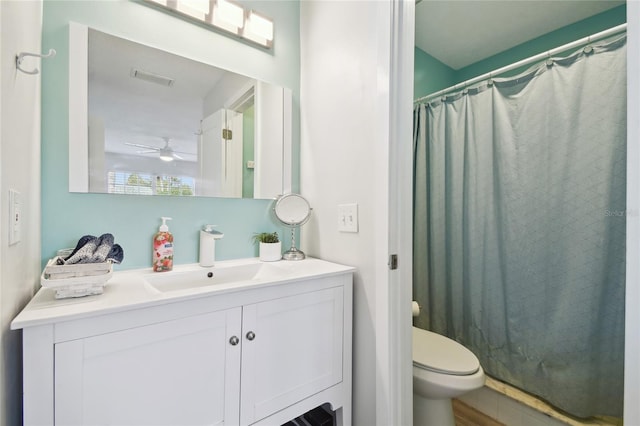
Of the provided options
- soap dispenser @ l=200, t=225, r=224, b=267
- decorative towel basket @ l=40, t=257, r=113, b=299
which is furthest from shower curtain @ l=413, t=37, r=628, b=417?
decorative towel basket @ l=40, t=257, r=113, b=299

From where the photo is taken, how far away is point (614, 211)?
1.37 metres

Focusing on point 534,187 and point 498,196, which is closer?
point 534,187

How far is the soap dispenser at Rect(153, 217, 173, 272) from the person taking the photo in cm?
110

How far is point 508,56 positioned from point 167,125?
2.54 metres

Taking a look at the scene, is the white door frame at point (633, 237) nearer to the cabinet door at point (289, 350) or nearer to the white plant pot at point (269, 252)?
the cabinet door at point (289, 350)

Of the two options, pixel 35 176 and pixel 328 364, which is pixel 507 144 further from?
pixel 35 176

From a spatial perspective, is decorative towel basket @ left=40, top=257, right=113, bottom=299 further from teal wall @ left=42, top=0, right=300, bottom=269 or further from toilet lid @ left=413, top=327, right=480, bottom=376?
toilet lid @ left=413, top=327, right=480, bottom=376

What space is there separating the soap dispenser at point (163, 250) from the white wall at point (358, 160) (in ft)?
2.11

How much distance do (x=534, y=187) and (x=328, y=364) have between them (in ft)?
4.97

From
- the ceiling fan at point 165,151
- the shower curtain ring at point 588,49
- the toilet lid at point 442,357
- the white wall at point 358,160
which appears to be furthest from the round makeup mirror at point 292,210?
the shower curtain ring at point 588,49

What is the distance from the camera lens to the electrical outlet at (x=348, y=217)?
3.98ft

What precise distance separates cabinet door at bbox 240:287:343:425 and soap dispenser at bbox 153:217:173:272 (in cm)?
43

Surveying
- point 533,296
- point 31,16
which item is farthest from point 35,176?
point 533,296

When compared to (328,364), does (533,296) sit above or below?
above
